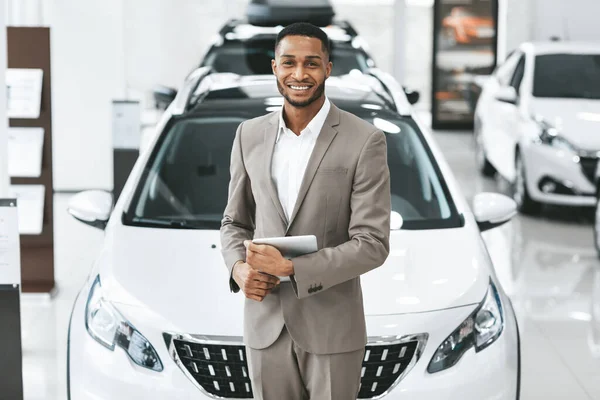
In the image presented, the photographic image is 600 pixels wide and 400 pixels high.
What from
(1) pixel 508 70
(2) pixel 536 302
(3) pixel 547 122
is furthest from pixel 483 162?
(2) pixel 536 302

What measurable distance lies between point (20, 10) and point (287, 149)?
A: 606 cm

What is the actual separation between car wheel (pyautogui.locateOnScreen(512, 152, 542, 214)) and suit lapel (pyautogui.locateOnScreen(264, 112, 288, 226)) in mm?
6089

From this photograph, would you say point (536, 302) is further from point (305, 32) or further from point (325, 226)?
point (305, 32)

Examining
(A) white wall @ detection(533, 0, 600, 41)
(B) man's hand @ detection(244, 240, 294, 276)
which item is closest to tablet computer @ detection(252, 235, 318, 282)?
(B) man's hand @ detection(244, 240, 294, 276)

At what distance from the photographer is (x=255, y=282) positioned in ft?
7.70

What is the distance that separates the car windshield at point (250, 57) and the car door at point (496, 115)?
1884mm

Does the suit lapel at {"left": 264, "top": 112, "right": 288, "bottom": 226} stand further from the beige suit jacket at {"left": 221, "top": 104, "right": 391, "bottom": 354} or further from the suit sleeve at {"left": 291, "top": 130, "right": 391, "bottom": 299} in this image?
the suit sleeve at {"left": 291, "top": 130, "right": 391, "bottom": 299}

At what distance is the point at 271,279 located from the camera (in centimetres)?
236

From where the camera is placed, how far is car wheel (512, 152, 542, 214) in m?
8.35

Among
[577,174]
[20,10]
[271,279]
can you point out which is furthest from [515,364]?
[20,10]

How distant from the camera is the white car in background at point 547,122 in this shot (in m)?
7.85

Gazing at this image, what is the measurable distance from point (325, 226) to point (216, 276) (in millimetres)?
1083

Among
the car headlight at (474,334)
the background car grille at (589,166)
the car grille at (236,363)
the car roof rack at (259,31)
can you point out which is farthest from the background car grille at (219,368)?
the background car grille at (589,166)

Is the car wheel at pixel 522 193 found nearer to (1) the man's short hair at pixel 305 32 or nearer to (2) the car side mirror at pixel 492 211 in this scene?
(2) the car side mirror at pixel 492 211
